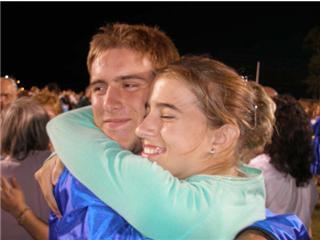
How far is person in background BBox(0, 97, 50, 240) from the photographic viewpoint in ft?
8.89

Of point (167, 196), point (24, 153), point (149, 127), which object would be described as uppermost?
point (149, 127)

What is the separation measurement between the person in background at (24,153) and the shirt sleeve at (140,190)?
4.97 feet

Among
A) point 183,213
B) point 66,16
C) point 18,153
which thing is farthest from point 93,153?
point 66,16

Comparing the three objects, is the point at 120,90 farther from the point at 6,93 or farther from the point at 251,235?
the point at 6,93

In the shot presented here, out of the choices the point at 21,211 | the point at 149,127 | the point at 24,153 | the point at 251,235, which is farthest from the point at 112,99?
the point at 24,153

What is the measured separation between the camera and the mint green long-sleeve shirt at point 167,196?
1.09 metres

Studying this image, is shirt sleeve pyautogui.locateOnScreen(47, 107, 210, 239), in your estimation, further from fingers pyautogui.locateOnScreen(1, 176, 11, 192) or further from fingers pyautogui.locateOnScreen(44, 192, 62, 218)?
fingers pyautogui.locateOnScreen(1, 176, 11, 192)

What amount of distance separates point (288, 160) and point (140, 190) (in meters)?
2.31

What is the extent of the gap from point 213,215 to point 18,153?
83.6 inches

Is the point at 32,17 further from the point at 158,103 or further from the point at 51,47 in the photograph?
the point at 158,103

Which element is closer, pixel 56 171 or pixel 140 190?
pixel 140 190

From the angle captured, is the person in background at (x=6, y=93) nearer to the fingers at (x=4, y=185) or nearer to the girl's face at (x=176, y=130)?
the fingers at (x=4, y=185)

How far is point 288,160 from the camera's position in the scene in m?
3.21

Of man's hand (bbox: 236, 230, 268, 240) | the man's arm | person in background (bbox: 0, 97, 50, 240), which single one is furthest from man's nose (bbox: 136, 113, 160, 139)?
person in background (bbox: 0, 97, 50, 240)
